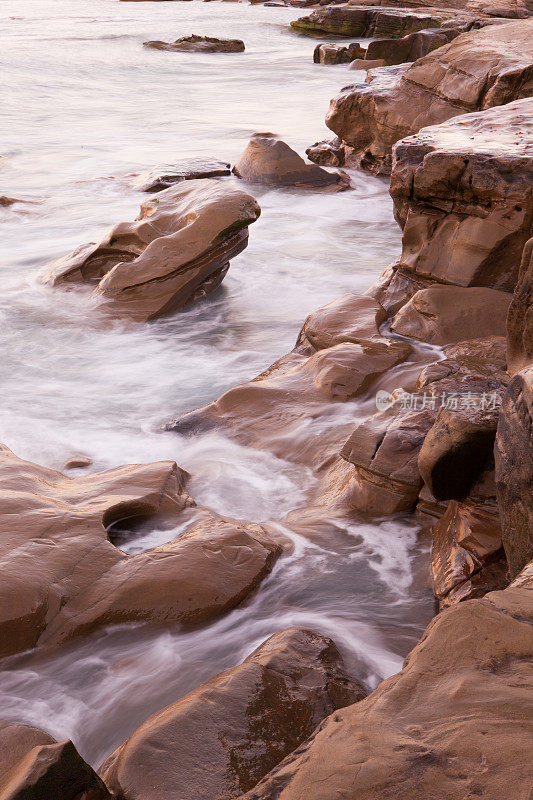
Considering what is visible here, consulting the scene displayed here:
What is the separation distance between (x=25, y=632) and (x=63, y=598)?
0.20 metres

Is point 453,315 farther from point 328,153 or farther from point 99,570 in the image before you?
point 328,153

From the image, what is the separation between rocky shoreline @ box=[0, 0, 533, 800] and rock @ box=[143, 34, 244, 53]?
17927 millimetres

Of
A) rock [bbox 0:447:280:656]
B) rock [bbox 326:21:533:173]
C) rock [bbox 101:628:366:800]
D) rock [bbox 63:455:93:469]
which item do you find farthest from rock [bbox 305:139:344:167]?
rock [bbox 101:628:366:800]

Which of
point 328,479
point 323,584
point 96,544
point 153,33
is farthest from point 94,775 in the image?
point 153,33

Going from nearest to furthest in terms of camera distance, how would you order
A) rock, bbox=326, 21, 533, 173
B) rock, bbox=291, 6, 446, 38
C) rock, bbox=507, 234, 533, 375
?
rock, bbox=507, 234, 533, 375
rock, bbox=326, 21, 533, 173
rock, bbox=291, 6, 446, 38

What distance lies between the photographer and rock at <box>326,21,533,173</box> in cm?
828

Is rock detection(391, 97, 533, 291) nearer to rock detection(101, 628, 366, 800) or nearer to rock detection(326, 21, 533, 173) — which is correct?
rock detection(326, 21, 533, 173)

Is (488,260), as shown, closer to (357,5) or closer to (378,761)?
(378,761)

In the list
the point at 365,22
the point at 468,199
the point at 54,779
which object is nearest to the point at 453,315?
the point at 468,199

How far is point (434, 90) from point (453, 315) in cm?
561

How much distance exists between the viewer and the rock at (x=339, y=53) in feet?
68.2

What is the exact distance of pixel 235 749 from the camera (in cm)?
222

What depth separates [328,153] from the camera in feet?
38.0

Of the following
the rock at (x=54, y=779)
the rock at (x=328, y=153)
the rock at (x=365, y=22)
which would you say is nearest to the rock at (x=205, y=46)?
the rock at (x=365, y=22)
